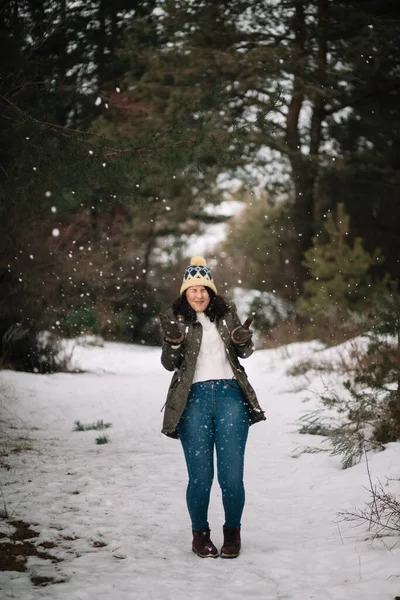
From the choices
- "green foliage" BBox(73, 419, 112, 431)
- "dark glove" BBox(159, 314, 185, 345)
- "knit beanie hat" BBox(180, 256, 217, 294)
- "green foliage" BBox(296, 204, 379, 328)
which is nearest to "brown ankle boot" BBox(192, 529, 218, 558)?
"dark glove" BBox(159, 314, 185, 345)

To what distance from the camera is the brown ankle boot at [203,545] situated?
12.5 feet

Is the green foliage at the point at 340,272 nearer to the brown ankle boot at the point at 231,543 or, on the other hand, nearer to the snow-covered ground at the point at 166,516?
the snow-covered ground at the point at 166,516

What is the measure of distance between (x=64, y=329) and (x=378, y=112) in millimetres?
11555

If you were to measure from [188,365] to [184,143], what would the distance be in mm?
3174

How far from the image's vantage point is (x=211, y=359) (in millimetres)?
3949

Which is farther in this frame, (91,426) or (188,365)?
(91,426)

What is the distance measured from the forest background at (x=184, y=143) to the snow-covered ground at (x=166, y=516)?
2.62 meters

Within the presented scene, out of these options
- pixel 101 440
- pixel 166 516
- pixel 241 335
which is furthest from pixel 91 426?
pixel 241 335

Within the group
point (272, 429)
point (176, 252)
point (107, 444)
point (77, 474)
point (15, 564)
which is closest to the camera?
point (15, 564)

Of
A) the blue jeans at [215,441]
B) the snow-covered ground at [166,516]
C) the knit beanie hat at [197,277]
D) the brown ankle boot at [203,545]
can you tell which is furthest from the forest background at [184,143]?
the brown ankle boot at [203,545]

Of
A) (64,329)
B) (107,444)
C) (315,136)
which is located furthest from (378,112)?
(107,444)

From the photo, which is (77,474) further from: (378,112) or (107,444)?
(378,112)

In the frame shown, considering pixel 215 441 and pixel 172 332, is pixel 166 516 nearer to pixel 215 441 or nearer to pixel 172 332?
pixel 215 441

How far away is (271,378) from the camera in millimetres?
12672
